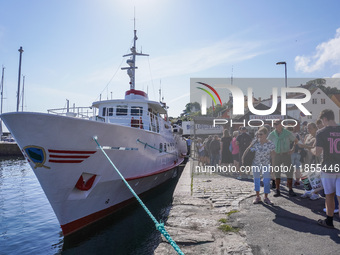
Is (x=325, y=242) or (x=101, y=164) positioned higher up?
(x=101, y=164)

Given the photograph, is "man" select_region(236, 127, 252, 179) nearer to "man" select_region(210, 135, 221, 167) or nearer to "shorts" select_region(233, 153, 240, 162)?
"shorts" select_region(233, 153, 240, 162)

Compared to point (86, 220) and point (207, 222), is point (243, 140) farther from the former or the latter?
point (86, 220)

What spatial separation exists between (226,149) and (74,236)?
6.75m

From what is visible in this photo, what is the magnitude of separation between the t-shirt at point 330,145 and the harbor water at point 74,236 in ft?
13.3

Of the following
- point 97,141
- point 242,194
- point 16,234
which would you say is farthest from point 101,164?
point 242,194

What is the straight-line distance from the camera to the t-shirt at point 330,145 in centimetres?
406

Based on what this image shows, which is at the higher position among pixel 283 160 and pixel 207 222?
pixel 283 160

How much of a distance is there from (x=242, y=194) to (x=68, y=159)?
4.59 m

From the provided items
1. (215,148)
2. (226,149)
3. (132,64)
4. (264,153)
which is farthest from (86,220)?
(132,64)

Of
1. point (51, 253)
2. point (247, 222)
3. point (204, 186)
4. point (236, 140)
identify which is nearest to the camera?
point (247, 222)

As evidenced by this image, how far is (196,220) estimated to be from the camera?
15.5 feet

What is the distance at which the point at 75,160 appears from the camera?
606cm

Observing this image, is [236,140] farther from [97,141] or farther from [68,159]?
[68,159]

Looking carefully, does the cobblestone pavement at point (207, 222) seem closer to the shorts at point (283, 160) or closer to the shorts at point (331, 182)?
the shorts at point (283, 160)
